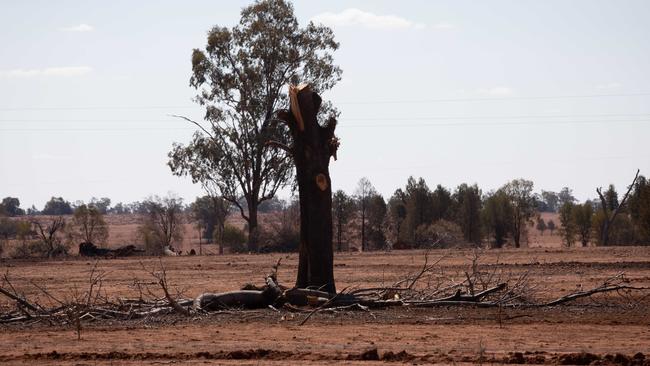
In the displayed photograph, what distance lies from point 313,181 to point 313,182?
0.06 feet

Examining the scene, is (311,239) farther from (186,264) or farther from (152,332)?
(186,264)

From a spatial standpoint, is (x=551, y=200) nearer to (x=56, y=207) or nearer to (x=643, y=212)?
(x=56, y=207)

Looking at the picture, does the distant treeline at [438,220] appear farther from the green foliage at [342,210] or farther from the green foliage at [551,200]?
the green foliage at [551,200]

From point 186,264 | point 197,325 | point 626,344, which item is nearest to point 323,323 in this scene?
point 197,325

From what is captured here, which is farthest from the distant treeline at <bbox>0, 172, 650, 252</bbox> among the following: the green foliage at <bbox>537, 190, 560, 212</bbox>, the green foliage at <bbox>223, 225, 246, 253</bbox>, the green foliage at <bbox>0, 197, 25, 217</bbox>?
the green foliage at <bbox>537, 190, 560, 212</bbox>

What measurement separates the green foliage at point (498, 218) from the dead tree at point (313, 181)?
136 feet

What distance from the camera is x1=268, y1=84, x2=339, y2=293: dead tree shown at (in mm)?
16906

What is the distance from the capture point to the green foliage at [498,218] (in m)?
57.3

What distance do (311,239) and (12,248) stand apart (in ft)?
154

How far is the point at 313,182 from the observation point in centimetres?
1700

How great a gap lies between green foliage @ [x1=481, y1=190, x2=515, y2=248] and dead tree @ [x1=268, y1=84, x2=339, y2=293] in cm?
4131

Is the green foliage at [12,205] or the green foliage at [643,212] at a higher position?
the green foliage at [12,205]

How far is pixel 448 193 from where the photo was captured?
59.3m

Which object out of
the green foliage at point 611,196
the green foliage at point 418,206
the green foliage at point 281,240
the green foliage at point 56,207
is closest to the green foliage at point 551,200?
the green foliage at point 56,207
